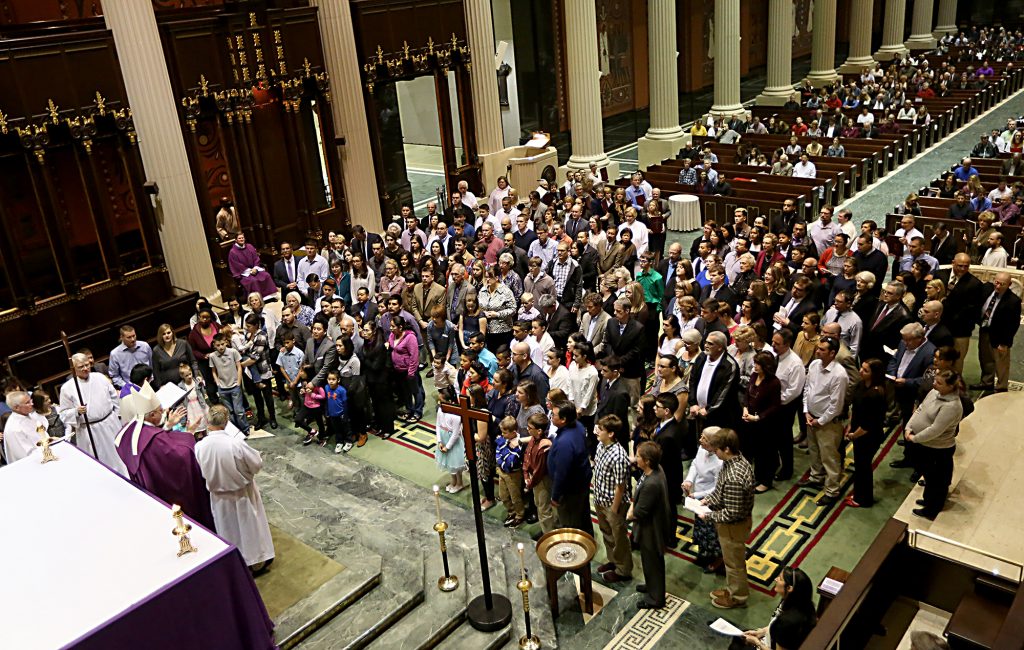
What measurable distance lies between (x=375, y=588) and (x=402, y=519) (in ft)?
4.00

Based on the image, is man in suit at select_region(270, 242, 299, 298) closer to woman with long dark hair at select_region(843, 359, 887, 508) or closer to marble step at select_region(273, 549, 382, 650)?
marble step at select_region(273, 549, 382, 650)

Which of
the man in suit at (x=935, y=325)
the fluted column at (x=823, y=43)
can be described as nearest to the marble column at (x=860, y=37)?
the fluted column at (x=823, y=43)

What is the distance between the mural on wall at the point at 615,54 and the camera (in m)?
26.2

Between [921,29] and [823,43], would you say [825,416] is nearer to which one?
[823,43]

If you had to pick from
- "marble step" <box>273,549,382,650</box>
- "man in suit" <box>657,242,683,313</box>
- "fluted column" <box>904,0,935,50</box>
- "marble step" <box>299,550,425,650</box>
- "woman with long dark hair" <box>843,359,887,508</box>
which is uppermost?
"fluted column" <box>904,0,935,50</box>

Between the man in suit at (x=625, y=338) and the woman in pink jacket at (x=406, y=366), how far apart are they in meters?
2.37

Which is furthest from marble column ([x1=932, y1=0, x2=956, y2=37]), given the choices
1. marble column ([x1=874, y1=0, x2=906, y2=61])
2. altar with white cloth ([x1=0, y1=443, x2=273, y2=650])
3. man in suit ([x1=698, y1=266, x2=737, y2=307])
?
altar with white cloth ([x1=0, y1=443, x2=273, y2=650])

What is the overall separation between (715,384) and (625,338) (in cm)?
131

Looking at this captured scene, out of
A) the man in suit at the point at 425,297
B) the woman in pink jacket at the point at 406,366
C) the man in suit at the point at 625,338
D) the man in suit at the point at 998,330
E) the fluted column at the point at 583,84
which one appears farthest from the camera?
the fluted column at the point at 583,84

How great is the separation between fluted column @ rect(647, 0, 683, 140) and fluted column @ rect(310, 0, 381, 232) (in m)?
8.36

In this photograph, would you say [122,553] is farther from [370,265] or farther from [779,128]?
[779,128]

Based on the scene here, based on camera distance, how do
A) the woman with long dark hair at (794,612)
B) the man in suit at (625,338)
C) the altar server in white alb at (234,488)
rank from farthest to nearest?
the man in suit at (625,338) → the altar server in white alb at (234,488) → the woman with long dark hair at (794,612)

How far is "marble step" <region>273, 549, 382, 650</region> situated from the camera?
6758 mm

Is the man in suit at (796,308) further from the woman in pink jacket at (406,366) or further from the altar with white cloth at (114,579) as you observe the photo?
the altar with white cloth at (114,579)
